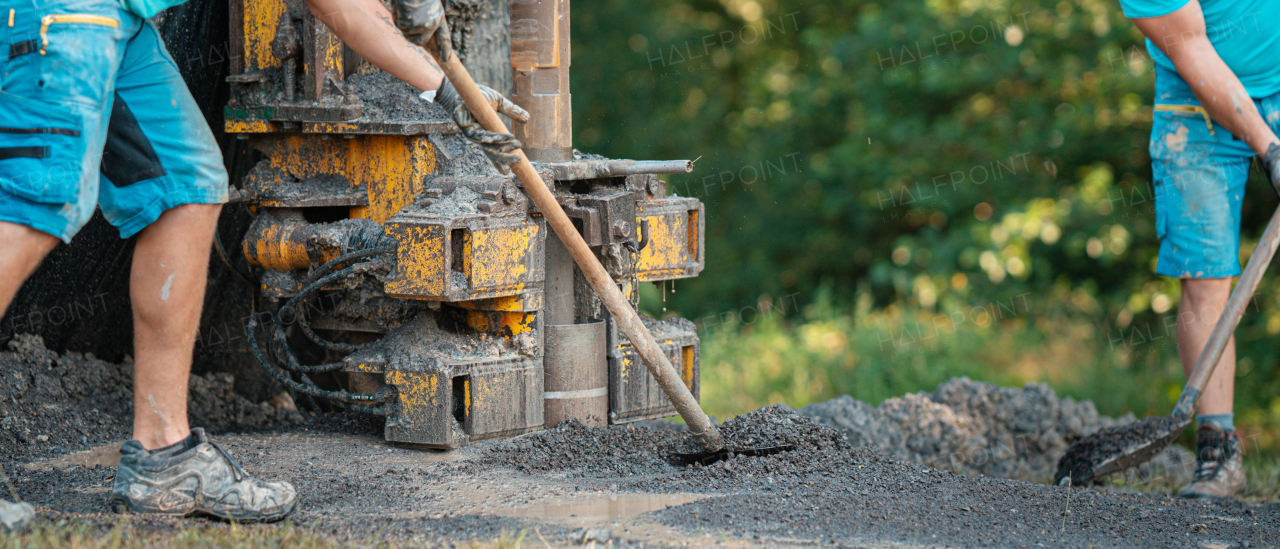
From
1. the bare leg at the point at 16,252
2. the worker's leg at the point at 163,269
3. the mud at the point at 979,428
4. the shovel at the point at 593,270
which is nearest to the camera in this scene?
the bare leg at the point at 16,252

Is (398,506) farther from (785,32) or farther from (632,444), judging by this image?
(785,32)

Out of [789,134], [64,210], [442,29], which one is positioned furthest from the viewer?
[789,134]

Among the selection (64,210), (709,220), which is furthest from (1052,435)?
(709,220)

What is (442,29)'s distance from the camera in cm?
265

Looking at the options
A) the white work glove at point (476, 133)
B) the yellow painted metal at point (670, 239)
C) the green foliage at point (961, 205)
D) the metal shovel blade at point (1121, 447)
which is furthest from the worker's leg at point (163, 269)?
the green foliage at point (961, 205)

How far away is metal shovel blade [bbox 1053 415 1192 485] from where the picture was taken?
3906 mm

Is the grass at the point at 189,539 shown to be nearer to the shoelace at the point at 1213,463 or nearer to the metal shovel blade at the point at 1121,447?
the metal shovel blade at the point at 1121,447

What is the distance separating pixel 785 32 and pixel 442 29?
32.0 ft

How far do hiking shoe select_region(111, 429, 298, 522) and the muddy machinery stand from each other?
0.77 meters

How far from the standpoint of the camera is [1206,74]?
381cm

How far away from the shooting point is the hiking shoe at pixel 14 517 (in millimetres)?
2291

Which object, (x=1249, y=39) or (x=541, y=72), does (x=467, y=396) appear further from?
(x=1249, y=39)

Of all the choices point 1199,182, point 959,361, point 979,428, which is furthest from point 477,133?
point 959,361

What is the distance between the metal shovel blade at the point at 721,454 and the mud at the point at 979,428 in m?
1.02
